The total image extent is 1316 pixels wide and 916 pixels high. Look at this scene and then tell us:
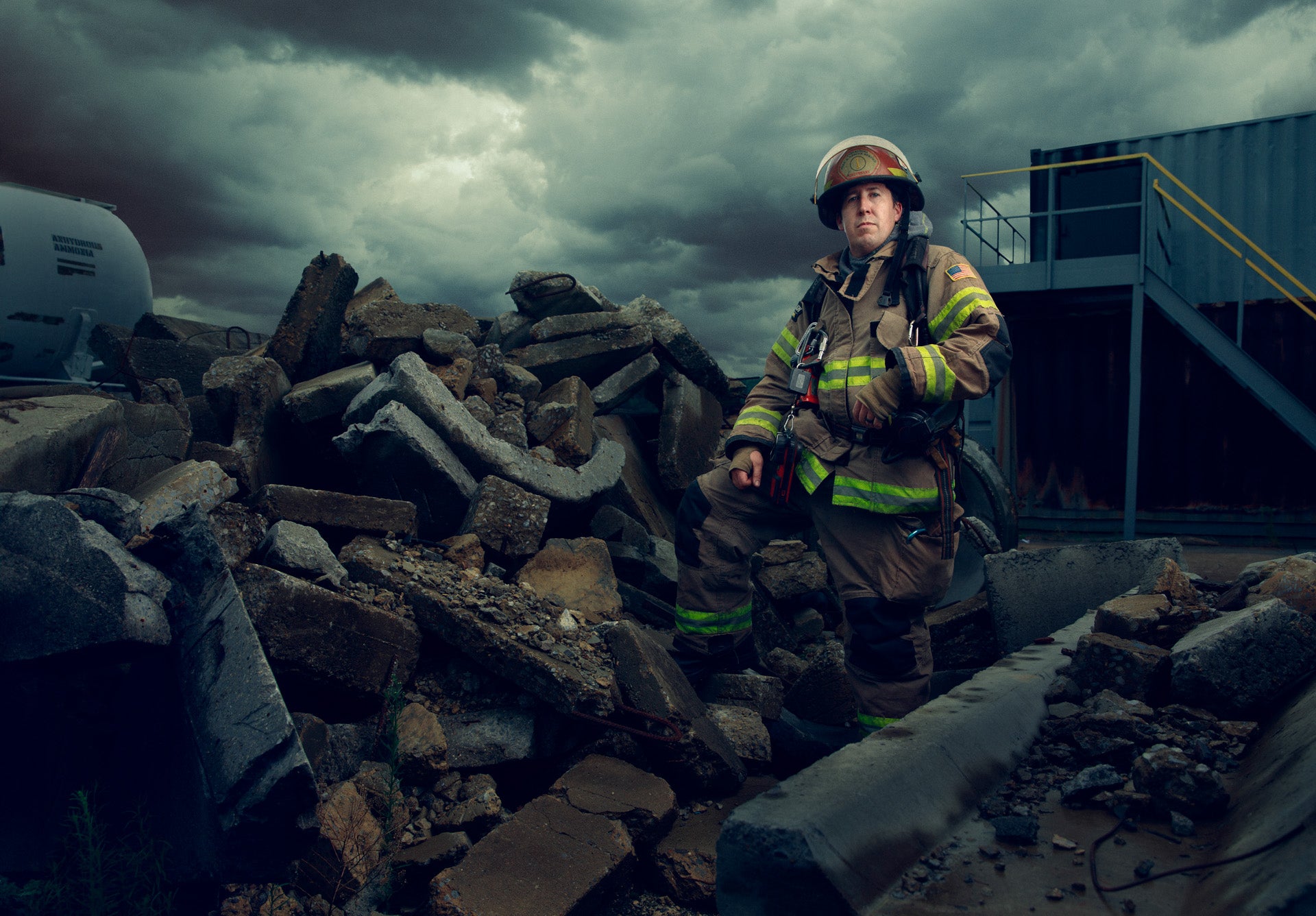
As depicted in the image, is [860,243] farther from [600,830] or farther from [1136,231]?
[1136,231]

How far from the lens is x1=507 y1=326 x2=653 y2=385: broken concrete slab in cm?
656

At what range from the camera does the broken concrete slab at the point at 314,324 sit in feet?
18.5

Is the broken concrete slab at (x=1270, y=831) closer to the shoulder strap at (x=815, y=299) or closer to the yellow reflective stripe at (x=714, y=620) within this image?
the yellow reflective stripe at (x=714, y=620)

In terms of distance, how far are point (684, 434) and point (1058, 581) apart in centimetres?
305

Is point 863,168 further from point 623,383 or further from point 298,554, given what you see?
point 623,383

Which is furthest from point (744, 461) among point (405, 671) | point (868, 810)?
point (868, 810)

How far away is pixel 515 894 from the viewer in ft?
7.87

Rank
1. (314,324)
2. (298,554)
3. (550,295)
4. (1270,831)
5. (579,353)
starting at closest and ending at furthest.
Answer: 1. (1270,831)
2. (298,554)
3. (314,324)
4. (579,353)
5. (550,295)

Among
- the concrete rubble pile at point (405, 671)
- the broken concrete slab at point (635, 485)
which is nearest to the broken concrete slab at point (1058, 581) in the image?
the concrete rubble pile at point (405, 671)

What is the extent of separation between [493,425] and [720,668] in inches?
90.9

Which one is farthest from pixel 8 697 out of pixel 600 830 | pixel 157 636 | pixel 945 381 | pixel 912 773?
pixel 945 381

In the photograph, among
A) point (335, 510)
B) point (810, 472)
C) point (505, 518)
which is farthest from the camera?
point (505, 518)

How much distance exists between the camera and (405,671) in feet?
10.6

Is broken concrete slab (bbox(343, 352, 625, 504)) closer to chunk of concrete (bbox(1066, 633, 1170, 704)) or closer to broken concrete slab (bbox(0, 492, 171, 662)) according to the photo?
broken concrete slab (bbox(0, 492, 171, 662))
